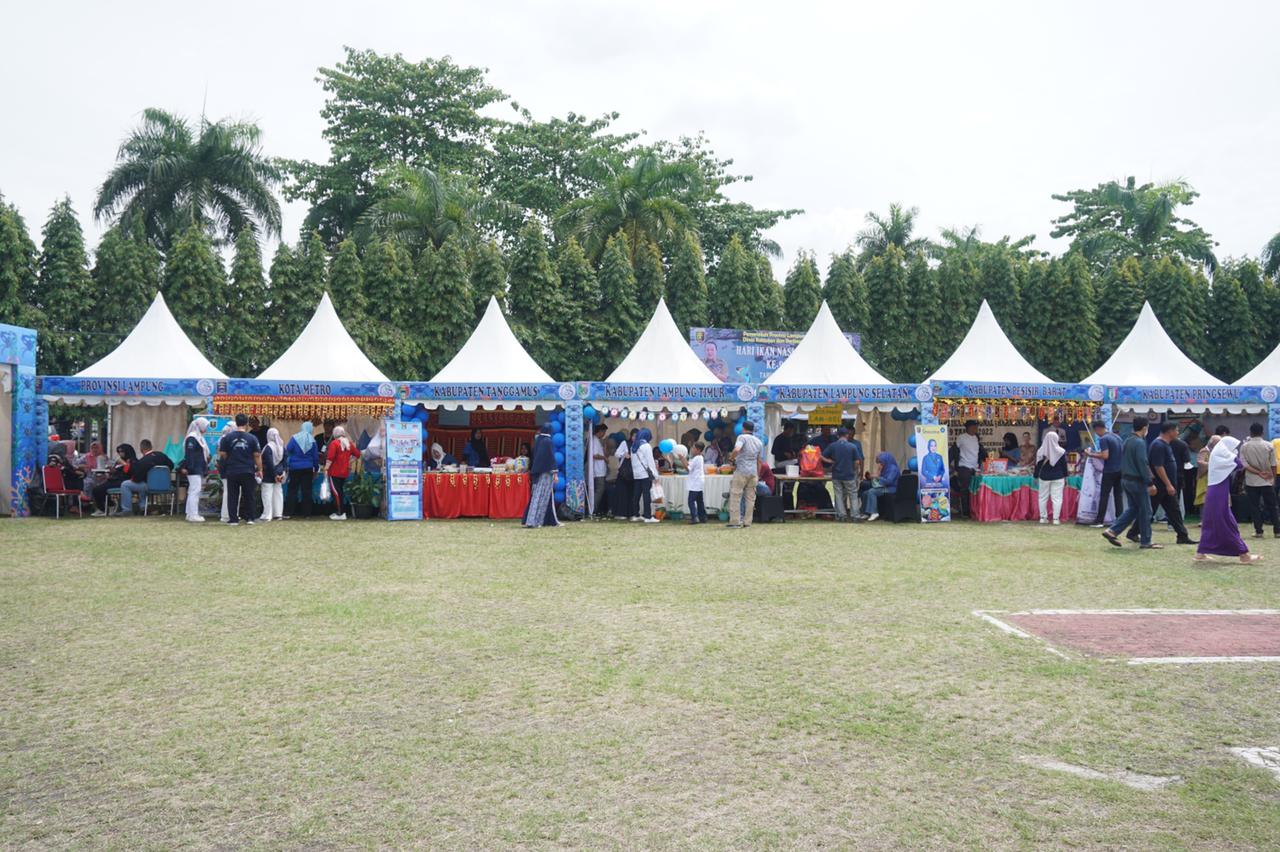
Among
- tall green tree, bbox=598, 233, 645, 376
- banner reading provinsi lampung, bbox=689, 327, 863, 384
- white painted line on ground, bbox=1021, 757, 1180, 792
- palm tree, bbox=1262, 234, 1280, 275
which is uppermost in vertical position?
palm tree, bbox=1262, 234, 1280, 275

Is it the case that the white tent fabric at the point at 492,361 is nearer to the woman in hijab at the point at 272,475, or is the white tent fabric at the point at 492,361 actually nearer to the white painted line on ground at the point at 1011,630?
the woman in hijab at the point at 272,475

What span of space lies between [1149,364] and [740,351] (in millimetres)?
9388

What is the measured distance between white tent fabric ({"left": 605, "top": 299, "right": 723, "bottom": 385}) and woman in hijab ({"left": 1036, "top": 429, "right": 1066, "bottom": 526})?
5554mm

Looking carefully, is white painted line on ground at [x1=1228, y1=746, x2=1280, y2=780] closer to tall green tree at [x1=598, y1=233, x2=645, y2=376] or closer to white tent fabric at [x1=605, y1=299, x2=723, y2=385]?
white tent fabric at [x1=605, y1=299, x2=723, y2=385]

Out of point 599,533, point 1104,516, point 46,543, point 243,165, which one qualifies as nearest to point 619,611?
point 599,533

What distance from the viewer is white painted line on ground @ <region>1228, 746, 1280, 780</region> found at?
14.2 ft

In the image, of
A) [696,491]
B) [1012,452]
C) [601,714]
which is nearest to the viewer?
[601,714]

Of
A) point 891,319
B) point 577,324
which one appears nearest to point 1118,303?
point 891,319

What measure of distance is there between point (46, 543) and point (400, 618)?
6727 millimetres

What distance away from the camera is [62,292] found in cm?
2109

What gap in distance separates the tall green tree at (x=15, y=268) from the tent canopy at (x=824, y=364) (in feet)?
49.5

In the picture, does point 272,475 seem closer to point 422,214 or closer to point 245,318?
point 245,318

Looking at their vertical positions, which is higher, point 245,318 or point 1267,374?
point 245,318

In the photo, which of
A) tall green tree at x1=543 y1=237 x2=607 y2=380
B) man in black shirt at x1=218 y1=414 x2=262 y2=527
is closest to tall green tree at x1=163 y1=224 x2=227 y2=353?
tall green tree at x1=543 y1=237 x2=607 y2=380
